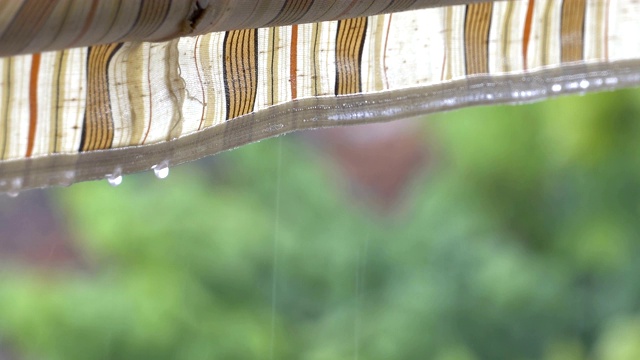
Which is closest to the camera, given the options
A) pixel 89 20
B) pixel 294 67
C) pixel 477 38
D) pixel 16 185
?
pixel 89 20

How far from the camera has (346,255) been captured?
390 cm

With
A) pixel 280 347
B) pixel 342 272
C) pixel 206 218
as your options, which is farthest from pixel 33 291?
pixel 342 272

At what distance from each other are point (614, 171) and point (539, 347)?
89 centimetres

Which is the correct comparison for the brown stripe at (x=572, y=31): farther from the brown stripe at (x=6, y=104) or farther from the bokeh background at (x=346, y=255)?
the bokeh background at (x=346, y=255)

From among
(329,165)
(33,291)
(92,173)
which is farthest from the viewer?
(329,165)

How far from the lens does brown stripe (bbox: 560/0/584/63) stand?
2.63 ft

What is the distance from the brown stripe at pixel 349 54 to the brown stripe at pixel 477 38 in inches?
5.1

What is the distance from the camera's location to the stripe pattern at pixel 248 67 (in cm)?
54

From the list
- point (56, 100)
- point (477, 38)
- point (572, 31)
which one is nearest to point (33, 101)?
point (56, 100)

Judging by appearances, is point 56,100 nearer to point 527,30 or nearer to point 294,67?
point 294,67

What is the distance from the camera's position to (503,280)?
11.6ft

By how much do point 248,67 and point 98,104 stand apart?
0.38ft

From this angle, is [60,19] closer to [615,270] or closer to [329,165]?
[615,270]

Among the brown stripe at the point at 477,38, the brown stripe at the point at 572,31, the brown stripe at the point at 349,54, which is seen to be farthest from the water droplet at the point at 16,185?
the brown stripe at the point at 572,31
